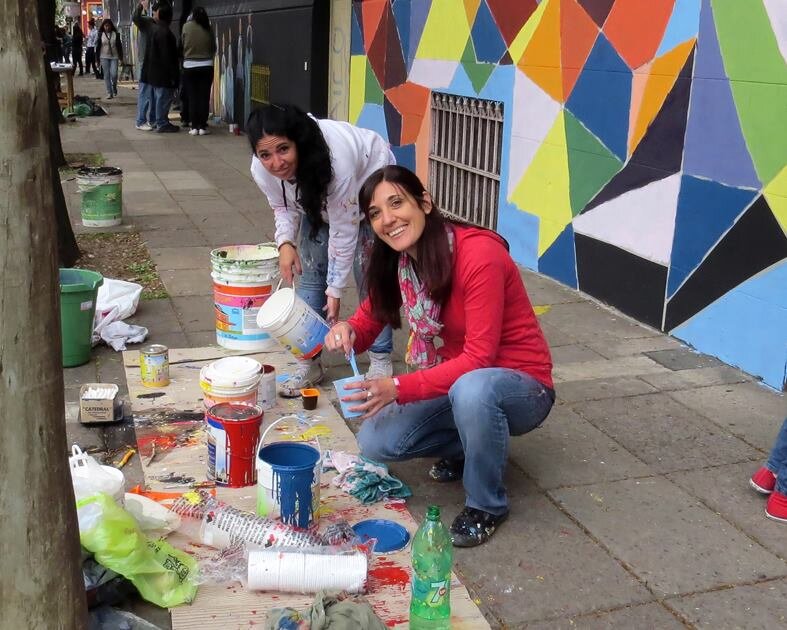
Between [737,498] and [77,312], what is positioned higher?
[77,312]

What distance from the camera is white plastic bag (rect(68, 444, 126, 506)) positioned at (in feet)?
9.68

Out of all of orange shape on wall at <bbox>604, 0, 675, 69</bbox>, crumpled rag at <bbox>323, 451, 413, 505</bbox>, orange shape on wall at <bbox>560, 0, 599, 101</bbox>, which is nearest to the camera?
crumpled rag at <bbox>323, 451, 413, 505</bbox>

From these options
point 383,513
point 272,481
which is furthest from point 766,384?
point 272,481

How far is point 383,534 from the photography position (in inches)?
130

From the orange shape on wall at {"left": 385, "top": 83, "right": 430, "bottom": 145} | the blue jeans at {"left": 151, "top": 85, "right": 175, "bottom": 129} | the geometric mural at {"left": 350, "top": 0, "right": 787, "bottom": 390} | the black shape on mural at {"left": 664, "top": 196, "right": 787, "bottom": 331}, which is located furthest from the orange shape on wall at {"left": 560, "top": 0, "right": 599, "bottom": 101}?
the blue jeans at {"left": 151, "top": 85, "right": 175, "bottom": 129}

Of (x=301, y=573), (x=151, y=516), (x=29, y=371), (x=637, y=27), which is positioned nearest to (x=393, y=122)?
(x=637, y=27)

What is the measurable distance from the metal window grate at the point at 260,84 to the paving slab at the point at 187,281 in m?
7.68

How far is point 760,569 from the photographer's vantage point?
3.17 m

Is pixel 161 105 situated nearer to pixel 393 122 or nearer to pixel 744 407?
pixel 393 122

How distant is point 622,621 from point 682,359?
102 inches

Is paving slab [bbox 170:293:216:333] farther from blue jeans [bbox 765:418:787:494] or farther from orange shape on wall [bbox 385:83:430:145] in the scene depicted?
blue jeans [bbox 765:418:787:494]

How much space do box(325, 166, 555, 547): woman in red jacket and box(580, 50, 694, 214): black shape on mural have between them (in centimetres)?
244

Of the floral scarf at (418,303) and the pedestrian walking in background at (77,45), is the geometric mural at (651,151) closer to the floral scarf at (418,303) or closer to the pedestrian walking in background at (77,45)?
the floral scarf at (418,303)

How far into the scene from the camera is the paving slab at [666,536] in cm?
313
